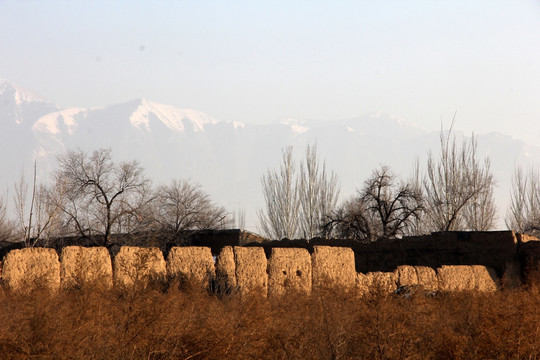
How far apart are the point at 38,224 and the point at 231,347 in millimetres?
24513

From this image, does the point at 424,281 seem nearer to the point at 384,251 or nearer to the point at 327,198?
the point at 384,251

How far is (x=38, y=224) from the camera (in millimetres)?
29281

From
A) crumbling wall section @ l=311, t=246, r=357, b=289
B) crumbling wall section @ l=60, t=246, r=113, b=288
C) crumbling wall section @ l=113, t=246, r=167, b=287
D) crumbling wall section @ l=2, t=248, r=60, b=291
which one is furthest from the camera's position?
crumbling wall section @ l=311, t=246, r=357, b=289

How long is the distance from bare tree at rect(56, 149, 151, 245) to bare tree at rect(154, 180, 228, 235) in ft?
3.69

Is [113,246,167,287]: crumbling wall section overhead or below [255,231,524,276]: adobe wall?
below

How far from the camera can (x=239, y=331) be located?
23.6 ft

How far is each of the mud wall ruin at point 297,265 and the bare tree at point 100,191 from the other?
905 centimetres

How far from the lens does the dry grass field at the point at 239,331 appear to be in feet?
21.1

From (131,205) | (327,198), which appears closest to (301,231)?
(327,198)

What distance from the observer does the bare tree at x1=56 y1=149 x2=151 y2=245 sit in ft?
84.7

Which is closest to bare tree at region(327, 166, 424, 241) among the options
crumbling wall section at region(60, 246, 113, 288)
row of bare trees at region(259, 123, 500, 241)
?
row of bare trees at region(259, 123, 500, 241)

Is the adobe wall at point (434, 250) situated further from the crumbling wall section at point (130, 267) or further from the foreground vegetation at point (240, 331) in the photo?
the foreground vegetation at point (240, 331)

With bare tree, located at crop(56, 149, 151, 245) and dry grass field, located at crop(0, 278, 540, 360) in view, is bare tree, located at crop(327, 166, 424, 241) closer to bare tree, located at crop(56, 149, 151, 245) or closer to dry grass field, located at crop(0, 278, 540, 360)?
bare tree, located at crop(56, 149, 151, 245)

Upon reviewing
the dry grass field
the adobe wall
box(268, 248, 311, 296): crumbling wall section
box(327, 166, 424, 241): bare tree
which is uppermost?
box(327, 166, 424, 241): bare tree
